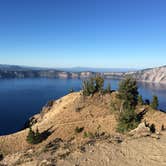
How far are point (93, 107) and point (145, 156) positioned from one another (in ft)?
118

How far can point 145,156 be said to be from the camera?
1548 centimetres

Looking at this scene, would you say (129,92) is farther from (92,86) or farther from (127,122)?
(127,122)

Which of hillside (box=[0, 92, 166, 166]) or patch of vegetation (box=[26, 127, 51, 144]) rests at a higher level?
hillside (box=[0, 92, 166, 166])

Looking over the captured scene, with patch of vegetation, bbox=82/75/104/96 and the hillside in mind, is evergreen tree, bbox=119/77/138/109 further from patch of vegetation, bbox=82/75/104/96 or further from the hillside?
patch of vegetation, bbox=82/75/104/96

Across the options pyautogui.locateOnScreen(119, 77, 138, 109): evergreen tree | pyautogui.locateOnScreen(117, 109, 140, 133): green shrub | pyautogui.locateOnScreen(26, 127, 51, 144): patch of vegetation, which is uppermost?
pyautogui.locateOnScreen(119, 77, 138, 109): evergreen tree

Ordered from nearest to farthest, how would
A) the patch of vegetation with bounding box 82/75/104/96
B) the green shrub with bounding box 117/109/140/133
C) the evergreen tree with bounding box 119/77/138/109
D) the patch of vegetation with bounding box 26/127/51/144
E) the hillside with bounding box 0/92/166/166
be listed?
the hillside with bounding box 0/92/166/166 → the green shrub with bounding box 117/109/140/133 → the patch of vegetation with bounding box 26/127/51/144 → the evergreen tree with bounding box 119/77/138/109 → the patch of vegetation with bounding box 82/75/104/96

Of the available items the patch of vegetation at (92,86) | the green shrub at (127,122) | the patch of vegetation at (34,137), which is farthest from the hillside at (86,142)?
the green shrub at (127,122)

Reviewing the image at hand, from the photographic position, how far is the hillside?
1509 centimetres

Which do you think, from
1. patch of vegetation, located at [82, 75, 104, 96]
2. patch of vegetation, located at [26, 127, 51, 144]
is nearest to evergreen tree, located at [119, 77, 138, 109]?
patch of vegetation, located at [82, 75, 104, 96]

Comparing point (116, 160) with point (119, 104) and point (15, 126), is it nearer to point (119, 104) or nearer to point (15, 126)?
point (119, 104)

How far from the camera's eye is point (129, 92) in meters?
48.4

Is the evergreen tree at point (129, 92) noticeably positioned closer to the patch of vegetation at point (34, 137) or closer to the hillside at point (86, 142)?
the hillside at point (86, 142)

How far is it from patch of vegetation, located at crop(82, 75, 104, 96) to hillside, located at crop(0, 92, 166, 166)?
4.63 ft

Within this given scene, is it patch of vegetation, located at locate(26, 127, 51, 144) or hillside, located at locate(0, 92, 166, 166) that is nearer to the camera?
hillside, located at locate(0, 92, 166, 166)
